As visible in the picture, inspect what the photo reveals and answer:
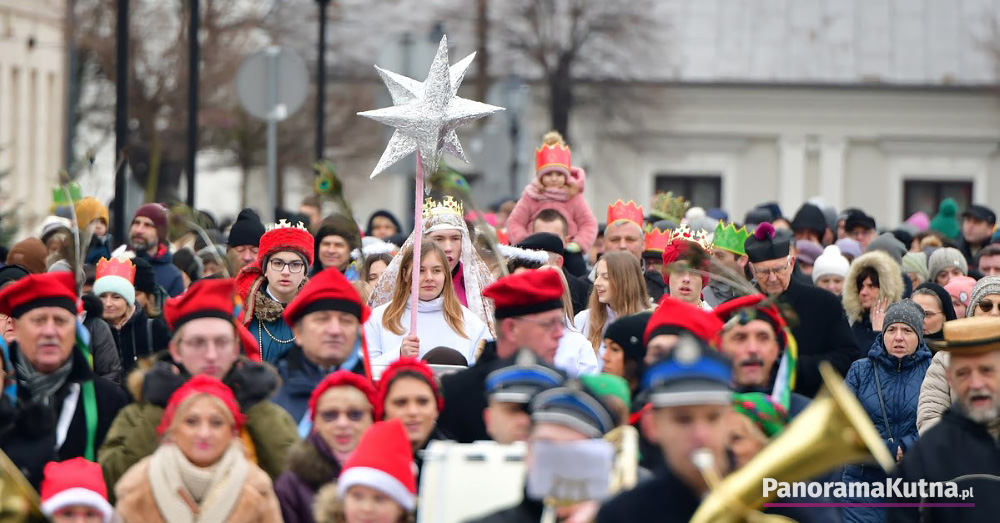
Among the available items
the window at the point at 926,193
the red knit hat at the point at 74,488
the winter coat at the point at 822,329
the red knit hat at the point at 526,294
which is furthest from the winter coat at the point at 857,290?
the window at the point at 926,193

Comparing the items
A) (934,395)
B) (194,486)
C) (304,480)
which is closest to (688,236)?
(934,395)

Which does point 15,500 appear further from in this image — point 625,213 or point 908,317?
point 625,213

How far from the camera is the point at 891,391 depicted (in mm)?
10844

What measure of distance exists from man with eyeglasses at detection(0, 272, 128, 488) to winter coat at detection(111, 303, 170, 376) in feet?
10.4

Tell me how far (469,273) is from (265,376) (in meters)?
3.64

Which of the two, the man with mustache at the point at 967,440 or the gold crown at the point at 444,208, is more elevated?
the gold crown at the point at 444,208

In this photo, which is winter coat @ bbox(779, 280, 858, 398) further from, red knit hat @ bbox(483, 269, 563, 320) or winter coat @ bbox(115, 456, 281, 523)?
winter coat @ bbox(115, 456, 281, 523)

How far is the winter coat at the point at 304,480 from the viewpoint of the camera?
294 inches

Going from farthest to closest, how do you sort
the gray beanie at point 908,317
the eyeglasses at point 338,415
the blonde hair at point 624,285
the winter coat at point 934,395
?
the gray beanie at point 908,317
the blonde hair at point 624,285
the winter coat at point 934,395
the eyeglasses at point 338,415

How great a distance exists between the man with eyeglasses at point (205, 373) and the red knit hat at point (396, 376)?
0.42m

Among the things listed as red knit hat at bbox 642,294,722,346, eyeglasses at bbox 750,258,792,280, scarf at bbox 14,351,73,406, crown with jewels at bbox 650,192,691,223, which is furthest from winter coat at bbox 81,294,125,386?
crown with jewels at bbox 650,192,691,223

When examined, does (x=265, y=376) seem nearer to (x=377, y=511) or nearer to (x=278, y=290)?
(x=377, y=511)

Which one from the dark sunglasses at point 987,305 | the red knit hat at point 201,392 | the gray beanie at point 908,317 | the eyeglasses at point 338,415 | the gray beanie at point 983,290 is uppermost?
the gray beanie at point 983,290

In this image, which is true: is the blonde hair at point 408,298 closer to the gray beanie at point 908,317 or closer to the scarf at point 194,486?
the gray beanie at point 908,317
